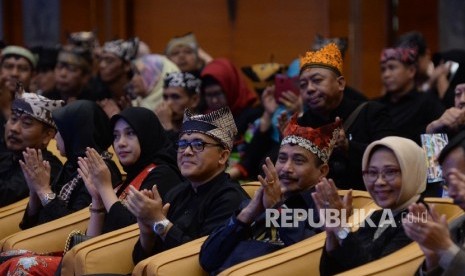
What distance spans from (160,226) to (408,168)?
1.25 m

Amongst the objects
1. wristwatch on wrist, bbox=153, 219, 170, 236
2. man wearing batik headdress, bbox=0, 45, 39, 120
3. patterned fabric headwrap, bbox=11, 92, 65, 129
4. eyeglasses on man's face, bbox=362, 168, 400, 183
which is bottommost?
wristwatch on wrist, bbox=153, 219, 170, 236

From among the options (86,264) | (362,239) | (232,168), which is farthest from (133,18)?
(362,239)

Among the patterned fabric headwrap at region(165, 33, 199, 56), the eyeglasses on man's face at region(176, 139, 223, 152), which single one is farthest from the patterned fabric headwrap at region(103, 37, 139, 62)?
the eyeglasses on man's face at region(176, 139, 223, 152)

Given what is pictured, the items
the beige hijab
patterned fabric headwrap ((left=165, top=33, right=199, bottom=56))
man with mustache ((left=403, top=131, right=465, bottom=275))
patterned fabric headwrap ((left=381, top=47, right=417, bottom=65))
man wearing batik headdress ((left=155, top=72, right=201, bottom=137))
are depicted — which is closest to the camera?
man with mustache ((left=403, top=131, right=465, bottom=275))

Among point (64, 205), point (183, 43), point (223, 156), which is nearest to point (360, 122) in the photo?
point (223, 156)

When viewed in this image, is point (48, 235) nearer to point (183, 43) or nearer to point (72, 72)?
point (72, 72)

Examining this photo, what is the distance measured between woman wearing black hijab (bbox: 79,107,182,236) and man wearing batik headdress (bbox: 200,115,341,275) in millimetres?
858

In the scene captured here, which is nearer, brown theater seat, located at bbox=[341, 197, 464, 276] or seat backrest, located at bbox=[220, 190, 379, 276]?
brown theater seat, located at bbox=[341, 197, 464, 276]

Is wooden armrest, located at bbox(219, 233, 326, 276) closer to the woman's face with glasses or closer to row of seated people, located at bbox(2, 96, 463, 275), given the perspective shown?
row of seated people, located at bbox(2, 96, 463, 275)

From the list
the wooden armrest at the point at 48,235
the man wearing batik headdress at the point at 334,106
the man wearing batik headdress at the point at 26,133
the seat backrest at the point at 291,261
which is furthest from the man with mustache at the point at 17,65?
the seat backrest at the point at 291,261

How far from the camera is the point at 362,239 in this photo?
537 centimetres

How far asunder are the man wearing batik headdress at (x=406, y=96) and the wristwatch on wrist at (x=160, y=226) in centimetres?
228

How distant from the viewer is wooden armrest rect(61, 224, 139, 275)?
603cm

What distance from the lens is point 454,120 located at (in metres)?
6.41
